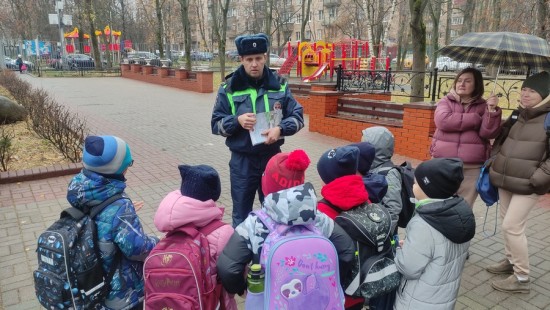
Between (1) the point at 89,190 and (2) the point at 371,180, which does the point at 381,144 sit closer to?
(2) the point at 371,180

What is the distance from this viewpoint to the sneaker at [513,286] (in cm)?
320

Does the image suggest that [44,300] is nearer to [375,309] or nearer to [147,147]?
[375,309]

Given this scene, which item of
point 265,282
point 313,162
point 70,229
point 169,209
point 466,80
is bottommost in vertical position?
point 313,162

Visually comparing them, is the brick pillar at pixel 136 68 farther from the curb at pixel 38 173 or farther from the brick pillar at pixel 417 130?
the brick pillar at pixel 417 130

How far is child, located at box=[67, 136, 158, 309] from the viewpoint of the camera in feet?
6.84

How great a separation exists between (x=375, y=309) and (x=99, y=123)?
9.83 meters

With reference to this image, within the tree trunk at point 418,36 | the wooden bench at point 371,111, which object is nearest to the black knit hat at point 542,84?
the wooden bench at point 371,111

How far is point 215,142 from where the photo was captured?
337 inches

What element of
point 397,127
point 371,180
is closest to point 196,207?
point 371,180

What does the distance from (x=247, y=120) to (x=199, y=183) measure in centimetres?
104

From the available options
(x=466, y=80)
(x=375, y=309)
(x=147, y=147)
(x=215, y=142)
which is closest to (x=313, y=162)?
(x=215, y=142)

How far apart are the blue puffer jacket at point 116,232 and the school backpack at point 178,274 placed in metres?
0.28

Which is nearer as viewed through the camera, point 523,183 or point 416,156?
point 523,183

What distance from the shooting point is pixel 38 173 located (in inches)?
239
